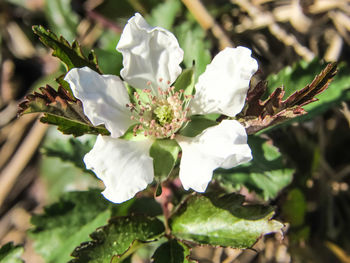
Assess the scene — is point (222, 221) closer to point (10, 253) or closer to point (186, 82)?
point (186, 82)

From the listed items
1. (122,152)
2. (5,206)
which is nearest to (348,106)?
(122,152)

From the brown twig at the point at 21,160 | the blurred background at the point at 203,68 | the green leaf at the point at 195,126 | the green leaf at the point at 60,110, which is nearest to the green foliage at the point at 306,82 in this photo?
the blurred background at the point at 203,68

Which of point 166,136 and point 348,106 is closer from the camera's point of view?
point 166,136

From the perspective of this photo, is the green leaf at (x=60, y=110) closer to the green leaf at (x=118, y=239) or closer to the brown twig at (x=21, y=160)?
the green leaf at (x=118, y=239)

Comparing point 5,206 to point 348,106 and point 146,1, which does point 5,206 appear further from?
point 348,106

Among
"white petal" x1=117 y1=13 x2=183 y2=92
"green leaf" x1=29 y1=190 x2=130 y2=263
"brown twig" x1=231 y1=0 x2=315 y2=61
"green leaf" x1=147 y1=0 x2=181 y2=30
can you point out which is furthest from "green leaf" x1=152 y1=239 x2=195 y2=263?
"brown twig" x1=231 y1=0 x2=315 y2=61

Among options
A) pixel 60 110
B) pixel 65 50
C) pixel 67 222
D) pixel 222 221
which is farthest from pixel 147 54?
pixel 67 222
